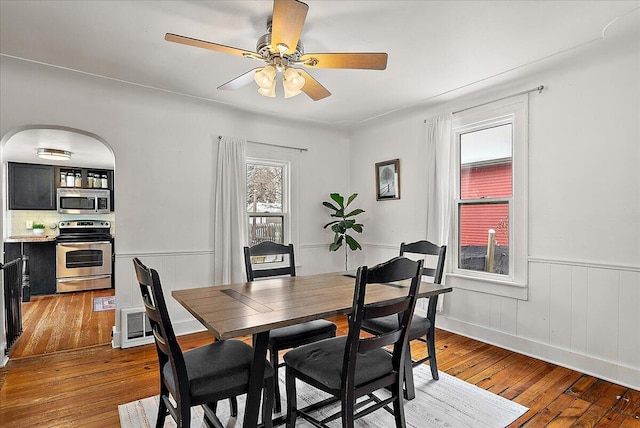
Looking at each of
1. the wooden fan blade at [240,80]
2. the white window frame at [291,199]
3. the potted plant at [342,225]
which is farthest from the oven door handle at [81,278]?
the wooden fan blade at [240,80]

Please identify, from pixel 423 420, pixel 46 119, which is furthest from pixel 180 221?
pixel 423 420

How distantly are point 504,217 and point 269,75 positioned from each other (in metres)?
2.60

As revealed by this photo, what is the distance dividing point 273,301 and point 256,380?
42cm

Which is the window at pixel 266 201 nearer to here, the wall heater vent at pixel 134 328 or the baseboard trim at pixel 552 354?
the wall heater vent at pixel 134 328

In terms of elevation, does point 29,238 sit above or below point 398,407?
above

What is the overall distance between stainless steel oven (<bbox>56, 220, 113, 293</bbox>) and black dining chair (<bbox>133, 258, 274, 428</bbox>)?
17.3 feet

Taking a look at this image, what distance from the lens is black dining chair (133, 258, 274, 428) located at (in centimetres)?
150

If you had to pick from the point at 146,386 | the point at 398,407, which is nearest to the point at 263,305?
the point at 398,407

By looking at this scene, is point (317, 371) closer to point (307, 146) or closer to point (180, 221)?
point (180, 221)

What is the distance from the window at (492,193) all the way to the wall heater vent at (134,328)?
10.6 ft

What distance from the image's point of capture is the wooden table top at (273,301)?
1.54m

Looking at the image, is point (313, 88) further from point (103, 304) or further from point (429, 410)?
point (103, 304)

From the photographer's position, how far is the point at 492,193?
3465 millimetres

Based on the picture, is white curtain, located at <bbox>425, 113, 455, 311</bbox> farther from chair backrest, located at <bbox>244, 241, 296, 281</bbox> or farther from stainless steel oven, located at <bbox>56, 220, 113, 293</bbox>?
stainless steel oven, located at <bbox>56, 220, 113, 293</bbox>
